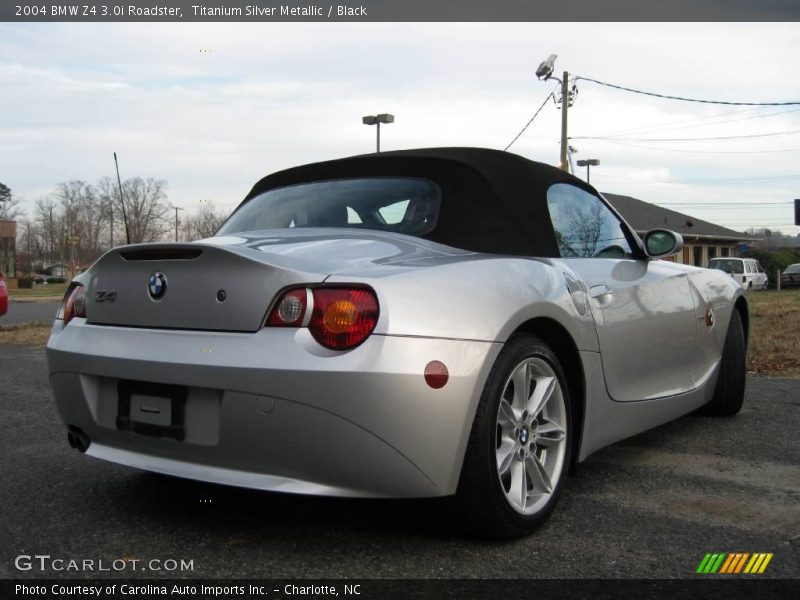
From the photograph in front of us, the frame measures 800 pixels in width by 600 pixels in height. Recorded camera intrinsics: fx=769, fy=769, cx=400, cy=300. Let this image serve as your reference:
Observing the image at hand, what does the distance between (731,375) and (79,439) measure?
3.60m

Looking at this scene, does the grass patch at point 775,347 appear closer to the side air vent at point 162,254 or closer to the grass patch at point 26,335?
the side air vent at point 162,254

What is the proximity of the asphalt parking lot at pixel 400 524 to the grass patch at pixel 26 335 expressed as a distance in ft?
23.6

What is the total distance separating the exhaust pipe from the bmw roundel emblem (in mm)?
651

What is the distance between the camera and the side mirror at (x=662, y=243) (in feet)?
13.4

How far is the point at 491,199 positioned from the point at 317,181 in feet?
2.89

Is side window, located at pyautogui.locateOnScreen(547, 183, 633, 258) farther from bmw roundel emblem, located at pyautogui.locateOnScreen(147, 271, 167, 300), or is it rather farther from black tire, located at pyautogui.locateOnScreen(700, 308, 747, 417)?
bmw roundel emblem, located at pyautogui.locateOnScreen(147, 271, 167, 300)

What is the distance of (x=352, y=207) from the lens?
3240mm

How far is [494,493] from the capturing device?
247 cm

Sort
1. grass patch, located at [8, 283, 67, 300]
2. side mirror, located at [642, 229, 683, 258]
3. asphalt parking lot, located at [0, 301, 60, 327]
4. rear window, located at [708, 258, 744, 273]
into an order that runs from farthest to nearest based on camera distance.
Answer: grass patch, located at [8, 283, 67, 300]
rear window, located at [708, 258, 744, 273]
asphalt parking lot, located at [0, 301, 60, 327]
side mirror, located at [642, 229, 683, 258]

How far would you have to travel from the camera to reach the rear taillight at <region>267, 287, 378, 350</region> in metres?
2.29

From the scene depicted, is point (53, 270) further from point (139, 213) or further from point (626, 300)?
point (626, 300)

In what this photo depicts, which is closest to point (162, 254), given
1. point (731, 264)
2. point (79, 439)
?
point (79, 439)

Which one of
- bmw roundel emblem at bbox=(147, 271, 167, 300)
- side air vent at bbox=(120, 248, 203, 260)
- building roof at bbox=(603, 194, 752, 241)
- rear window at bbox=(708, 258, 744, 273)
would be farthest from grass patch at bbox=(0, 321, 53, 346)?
building roof at bbox=(603, 194, 752, 241)

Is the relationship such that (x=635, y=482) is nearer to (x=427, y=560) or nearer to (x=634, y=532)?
(x=634, y=532)
